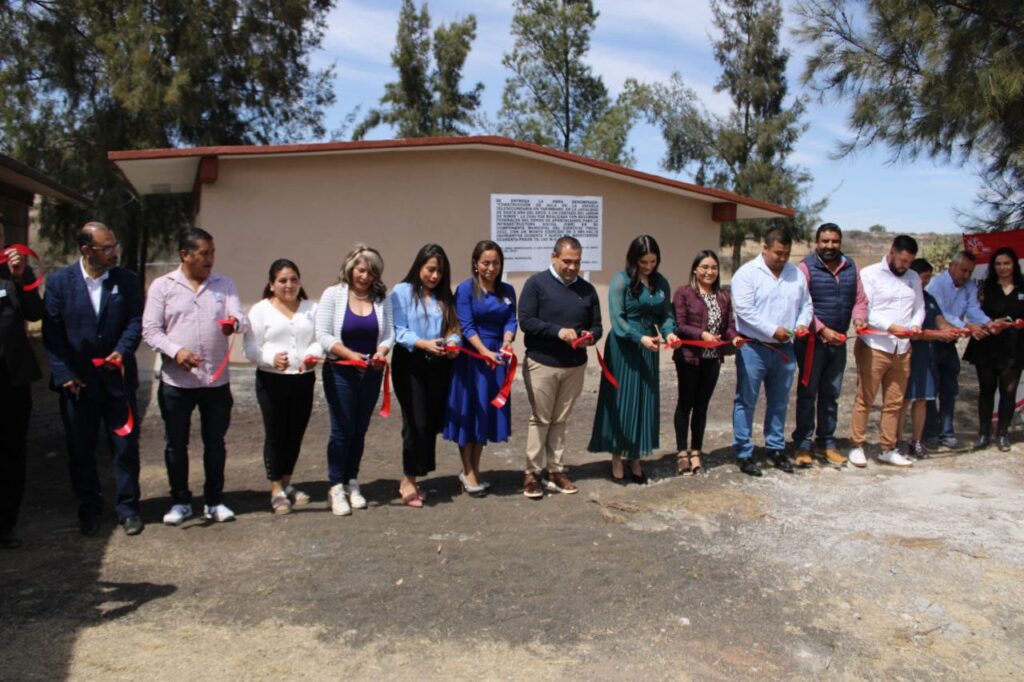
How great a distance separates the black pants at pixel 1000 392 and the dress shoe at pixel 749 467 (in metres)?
2.46

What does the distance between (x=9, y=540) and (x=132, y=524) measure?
0.65m

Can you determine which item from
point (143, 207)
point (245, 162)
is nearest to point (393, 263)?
point (245, 162)

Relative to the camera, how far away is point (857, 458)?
6.59m

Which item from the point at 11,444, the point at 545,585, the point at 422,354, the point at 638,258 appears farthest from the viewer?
the point at 638,258

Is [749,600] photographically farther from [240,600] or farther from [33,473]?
[33,473]

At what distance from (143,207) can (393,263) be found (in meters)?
10.2

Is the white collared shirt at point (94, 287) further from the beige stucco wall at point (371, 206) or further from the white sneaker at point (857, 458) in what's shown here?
the white sneaker at point (857, 458)

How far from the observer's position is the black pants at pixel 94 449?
4801mm

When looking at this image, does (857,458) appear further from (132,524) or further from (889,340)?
(132,524)

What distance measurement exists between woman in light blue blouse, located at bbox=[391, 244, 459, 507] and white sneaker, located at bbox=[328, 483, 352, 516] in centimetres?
44

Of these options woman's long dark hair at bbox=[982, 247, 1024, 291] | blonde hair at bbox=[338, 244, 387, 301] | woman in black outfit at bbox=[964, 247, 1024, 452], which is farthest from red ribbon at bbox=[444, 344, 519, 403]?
woman's long dark hair at bbox=[982, 247, 1024, 291]

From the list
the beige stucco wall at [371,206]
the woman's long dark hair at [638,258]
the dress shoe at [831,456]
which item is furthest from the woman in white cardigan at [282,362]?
the beige stucco wall at [371,206]

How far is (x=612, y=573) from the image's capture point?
4.30 metres

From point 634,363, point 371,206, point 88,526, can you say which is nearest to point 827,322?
point 634,363
